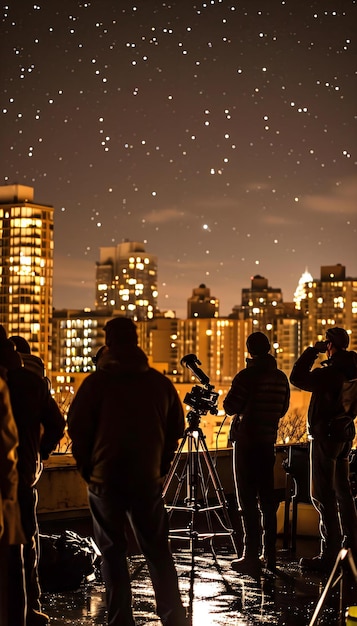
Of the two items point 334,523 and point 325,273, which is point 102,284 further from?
point 334,523

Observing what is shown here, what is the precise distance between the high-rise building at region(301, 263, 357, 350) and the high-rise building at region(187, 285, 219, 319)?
29.8 ft

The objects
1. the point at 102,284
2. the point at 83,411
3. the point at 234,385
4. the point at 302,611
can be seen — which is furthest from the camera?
the point at 102,284

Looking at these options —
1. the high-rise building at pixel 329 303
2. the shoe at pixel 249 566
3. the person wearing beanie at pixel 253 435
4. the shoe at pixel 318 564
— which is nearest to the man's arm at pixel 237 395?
the person wearing beanie at pixel 253 435

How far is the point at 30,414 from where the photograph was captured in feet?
18.6

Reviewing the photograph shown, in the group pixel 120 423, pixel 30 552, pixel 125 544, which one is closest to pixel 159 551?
pixel 125 544

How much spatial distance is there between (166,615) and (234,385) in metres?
2.47

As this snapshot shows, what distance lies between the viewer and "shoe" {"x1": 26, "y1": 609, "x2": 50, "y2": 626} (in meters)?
6.04

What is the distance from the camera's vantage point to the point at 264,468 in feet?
26.0

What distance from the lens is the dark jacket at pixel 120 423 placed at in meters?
5.52

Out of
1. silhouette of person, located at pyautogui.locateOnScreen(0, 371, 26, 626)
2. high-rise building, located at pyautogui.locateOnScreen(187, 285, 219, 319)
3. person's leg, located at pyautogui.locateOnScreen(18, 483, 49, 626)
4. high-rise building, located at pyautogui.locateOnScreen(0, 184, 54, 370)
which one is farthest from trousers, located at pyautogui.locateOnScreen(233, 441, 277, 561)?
high-rise building, located at pyautogui.locateOnScreen(0, 184, 54, 370)

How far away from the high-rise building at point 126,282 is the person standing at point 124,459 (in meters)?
118

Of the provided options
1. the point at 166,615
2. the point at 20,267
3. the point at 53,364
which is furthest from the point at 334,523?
the point at 53,364

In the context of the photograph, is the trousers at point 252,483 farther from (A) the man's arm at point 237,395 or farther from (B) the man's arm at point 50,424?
(B) the man's arm at point 50,424

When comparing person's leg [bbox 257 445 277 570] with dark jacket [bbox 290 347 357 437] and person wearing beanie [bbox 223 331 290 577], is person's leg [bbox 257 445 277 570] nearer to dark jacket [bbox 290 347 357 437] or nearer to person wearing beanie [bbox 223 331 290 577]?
person wearing beanie [bbox 223 331 290 577]
